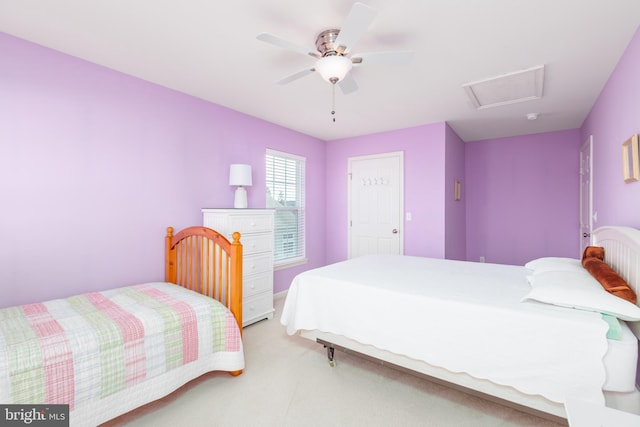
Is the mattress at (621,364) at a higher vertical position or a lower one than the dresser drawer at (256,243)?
lower

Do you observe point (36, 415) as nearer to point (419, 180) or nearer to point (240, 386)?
point (240, 386)

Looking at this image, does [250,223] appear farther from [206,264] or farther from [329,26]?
[329,26]

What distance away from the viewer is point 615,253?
1906 millimetres

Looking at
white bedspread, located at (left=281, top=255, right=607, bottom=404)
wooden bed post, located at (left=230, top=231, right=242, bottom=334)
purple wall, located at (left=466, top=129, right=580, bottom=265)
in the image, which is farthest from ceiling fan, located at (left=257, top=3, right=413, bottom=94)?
purple wall, located at (left=466, top=129, right=580, bottom=265)

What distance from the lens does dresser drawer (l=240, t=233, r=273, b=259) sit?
314 centimetres

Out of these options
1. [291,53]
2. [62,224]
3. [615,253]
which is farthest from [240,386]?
[615,253]

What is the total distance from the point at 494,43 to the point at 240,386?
2.97m

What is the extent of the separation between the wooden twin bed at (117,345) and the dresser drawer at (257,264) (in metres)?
0.62

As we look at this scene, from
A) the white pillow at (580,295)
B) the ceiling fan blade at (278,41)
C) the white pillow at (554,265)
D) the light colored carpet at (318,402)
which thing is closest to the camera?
the white pillow at (580,295)

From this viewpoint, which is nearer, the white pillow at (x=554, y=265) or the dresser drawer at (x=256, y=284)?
the white pillow at (x=554, y=265)

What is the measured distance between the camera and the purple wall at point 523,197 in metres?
4.50

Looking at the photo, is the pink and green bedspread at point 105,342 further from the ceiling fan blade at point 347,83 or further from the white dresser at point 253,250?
the ceiling fan blade at point 347,83

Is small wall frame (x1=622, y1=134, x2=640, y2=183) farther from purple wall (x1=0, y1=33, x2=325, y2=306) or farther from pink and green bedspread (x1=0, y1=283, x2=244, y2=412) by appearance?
purple wall (x1=0, y1=33, x2=325, y2=306)

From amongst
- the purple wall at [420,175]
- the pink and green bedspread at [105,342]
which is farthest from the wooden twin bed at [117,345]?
the purple wall at [420,175]
